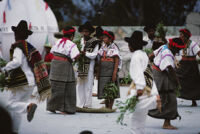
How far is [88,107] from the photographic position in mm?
10164

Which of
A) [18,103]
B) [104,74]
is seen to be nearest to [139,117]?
[18,103]

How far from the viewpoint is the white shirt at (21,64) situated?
20.6ft

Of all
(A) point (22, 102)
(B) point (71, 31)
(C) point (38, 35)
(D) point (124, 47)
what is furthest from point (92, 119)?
(C) point (38, 35)

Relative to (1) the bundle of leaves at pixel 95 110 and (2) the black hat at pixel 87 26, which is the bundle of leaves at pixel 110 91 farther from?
(2) the black hat at pixel 87 26

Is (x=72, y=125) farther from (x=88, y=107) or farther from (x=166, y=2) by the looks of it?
(x=166, y=2)

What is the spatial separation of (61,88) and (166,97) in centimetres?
260

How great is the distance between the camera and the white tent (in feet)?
57.8

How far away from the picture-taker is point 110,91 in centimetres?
974

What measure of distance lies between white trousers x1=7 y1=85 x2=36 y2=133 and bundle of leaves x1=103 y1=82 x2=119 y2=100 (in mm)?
3354

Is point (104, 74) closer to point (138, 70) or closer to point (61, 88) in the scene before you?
point (61, 88)

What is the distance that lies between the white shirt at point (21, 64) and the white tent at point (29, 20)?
1048cm

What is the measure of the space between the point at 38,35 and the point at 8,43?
1895mm

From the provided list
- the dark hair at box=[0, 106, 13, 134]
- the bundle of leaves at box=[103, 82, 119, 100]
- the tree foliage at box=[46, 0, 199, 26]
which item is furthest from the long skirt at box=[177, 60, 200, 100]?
the tree foliage at box=[46, 0, 199, 26]

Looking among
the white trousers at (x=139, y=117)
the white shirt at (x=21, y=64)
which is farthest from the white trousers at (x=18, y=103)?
the white trousers at (x=139, y=117)
